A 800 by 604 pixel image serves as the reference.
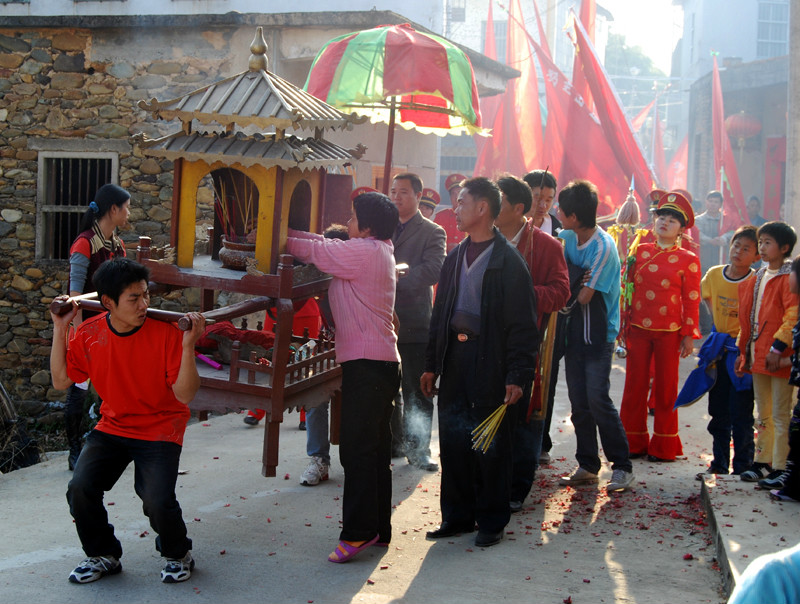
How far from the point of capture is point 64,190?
9.69 meters

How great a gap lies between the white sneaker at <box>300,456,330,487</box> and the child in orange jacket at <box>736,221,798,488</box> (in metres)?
2.63

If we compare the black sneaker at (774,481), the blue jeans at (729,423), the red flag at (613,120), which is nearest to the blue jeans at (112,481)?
the black sneaker at (774,481)

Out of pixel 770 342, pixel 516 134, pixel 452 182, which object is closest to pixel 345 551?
pixel 770 342

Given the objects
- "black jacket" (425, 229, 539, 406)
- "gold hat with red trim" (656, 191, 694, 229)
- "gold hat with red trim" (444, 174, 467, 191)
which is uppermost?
"gold hat with red trim" (444, 174, 467, 191)

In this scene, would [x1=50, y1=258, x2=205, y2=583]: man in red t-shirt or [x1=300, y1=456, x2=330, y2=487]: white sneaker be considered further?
[x1=300, y1=456, x2=330, y2=487]: white sneaker

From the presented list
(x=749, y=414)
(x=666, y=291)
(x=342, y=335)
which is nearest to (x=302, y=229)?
(x=342, y=335)

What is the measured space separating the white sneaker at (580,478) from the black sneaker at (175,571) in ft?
8.81

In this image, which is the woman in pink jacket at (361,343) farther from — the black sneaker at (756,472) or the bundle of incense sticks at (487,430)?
the black sneaker at (756,472)

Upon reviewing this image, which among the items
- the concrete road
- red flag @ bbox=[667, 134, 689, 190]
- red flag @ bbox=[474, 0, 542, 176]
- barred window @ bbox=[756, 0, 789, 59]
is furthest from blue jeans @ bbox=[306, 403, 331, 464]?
barred window @ bbox=[756, 0, 789, 59]

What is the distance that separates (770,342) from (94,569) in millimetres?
4122

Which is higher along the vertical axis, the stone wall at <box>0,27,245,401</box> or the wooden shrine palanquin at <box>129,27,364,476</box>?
the stone wall at <box>0,27,245,401</box>

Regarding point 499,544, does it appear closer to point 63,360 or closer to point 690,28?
point 63,360

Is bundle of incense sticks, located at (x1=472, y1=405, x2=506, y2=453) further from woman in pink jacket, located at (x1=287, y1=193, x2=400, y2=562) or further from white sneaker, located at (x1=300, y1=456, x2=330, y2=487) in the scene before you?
white sneaker, located at (x1=300, y1=456, x2=330, y2=487)

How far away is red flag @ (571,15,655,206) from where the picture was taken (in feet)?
42.6
